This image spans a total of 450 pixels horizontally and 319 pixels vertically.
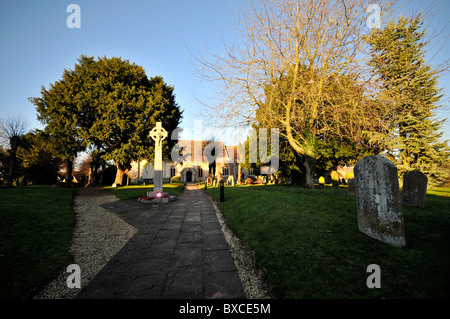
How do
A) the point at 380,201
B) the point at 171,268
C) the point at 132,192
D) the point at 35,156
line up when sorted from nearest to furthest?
the point at 171,268
the point at 380,201
the point at 132,192
the point at 35,156

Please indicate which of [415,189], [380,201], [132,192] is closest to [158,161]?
[132,192]

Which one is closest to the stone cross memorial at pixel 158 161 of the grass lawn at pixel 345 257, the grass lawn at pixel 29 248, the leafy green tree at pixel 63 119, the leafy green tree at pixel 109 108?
the grass lawn at pixel 29 248

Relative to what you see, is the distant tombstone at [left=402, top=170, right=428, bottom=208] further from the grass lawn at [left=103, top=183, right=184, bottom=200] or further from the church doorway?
the church doorway

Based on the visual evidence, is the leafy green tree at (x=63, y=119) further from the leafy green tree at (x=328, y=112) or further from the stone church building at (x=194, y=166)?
the leafy green tree at (x=328, y=112)

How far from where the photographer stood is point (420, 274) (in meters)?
2.47

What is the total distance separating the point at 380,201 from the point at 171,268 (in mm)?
4688

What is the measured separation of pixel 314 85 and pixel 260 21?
363 centimetres

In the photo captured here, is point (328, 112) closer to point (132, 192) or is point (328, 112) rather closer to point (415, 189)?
point (415, 189)

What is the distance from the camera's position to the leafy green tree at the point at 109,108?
60.7 ft

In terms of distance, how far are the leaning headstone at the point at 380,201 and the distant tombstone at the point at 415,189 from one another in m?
3.69

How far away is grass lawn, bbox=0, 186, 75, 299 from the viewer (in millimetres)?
2854

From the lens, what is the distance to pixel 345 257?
309cm
